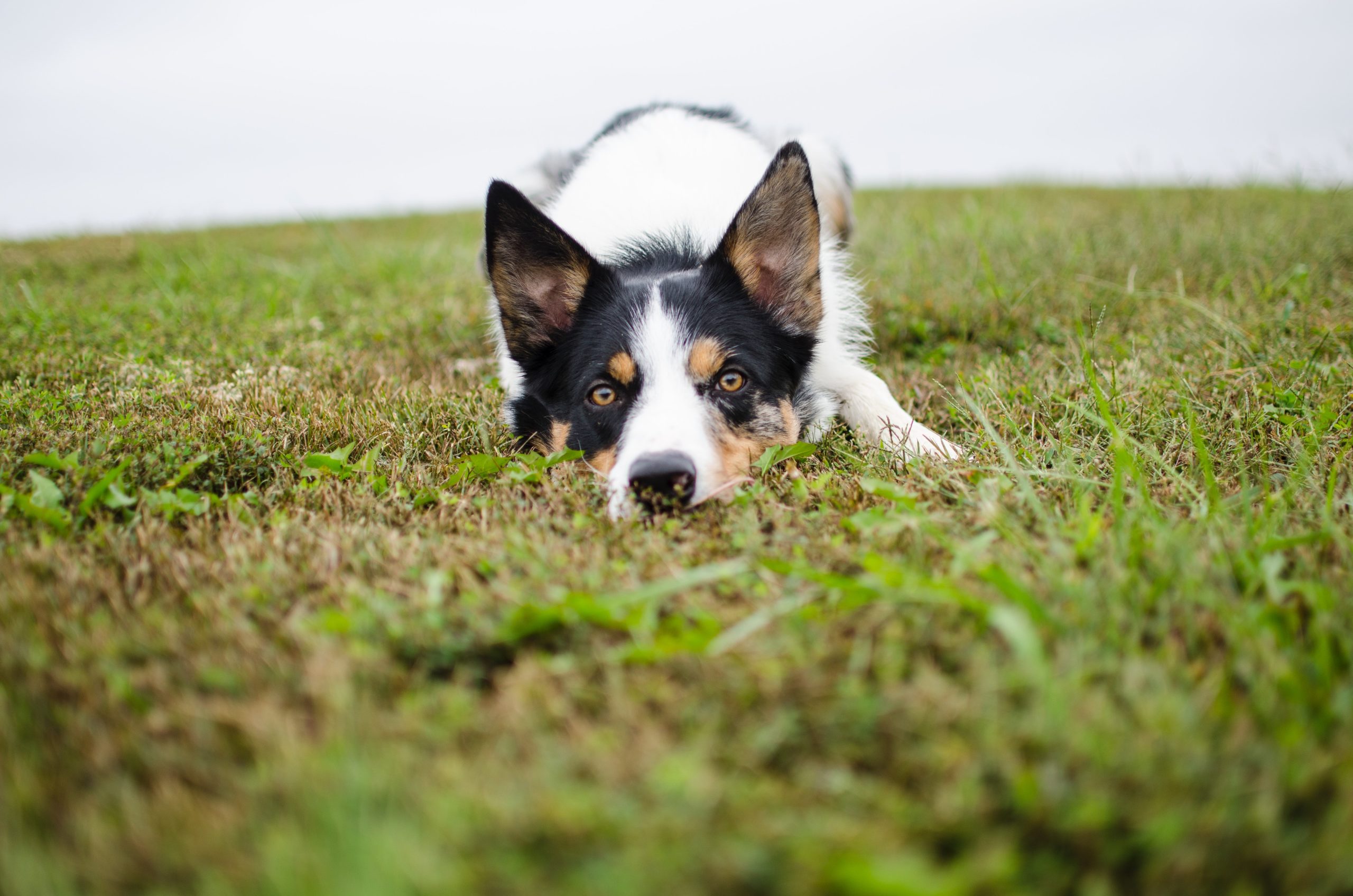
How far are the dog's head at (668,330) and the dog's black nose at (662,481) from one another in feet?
0.60

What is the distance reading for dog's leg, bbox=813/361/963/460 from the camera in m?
2.53

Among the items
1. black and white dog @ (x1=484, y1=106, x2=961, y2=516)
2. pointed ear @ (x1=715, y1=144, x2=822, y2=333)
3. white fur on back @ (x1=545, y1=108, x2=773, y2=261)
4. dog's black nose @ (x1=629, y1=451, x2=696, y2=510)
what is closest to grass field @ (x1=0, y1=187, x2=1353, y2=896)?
dog's black nose @ (x1=629, y1=451, x2=696, y2=510)

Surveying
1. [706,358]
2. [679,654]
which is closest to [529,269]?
[706,358]

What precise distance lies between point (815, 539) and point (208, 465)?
1.89 metres

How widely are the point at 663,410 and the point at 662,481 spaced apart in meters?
0.39

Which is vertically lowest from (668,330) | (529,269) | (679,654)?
(679,654)

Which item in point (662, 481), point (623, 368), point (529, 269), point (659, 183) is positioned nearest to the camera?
point (662, 481)

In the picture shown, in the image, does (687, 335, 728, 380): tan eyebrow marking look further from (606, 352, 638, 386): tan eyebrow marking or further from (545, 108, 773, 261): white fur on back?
(545, 108, 773, 261): white fur on back

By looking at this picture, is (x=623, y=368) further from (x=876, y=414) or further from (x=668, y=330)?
(x=876, y=414)

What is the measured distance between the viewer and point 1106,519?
6.02 feet

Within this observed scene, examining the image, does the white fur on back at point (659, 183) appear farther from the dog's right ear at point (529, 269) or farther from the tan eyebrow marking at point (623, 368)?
the tan eyebrow marking at point (623, 368)

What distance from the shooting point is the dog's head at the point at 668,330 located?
8.41 feet

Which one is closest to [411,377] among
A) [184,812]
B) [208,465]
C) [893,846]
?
[208,465]

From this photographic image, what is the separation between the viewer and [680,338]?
8.66ft
